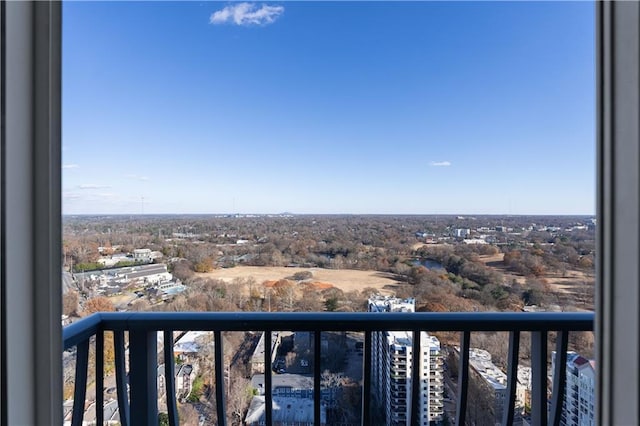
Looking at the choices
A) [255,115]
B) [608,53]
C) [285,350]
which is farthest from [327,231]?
[608,53]

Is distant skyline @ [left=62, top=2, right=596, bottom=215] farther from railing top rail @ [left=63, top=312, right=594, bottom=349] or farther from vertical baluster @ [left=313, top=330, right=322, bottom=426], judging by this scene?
vertical baluster @ [left=313, top=330, right=322, bottom=426]

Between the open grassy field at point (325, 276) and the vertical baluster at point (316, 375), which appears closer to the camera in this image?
the vertical baluster at point (316, 375)

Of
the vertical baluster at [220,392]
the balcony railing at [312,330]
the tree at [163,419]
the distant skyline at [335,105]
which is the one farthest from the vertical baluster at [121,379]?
the distant skyline at [335,105]

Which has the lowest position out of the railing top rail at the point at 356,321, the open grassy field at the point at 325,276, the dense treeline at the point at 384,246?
the railing top rail at the point at 356,321

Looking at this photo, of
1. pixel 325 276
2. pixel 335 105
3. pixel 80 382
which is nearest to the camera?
pixel 80 382

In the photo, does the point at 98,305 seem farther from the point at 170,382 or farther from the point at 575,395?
the point at 575,395

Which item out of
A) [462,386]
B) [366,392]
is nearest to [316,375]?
[366,392]

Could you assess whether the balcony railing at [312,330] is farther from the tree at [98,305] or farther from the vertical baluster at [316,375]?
the tree at [98,305]
